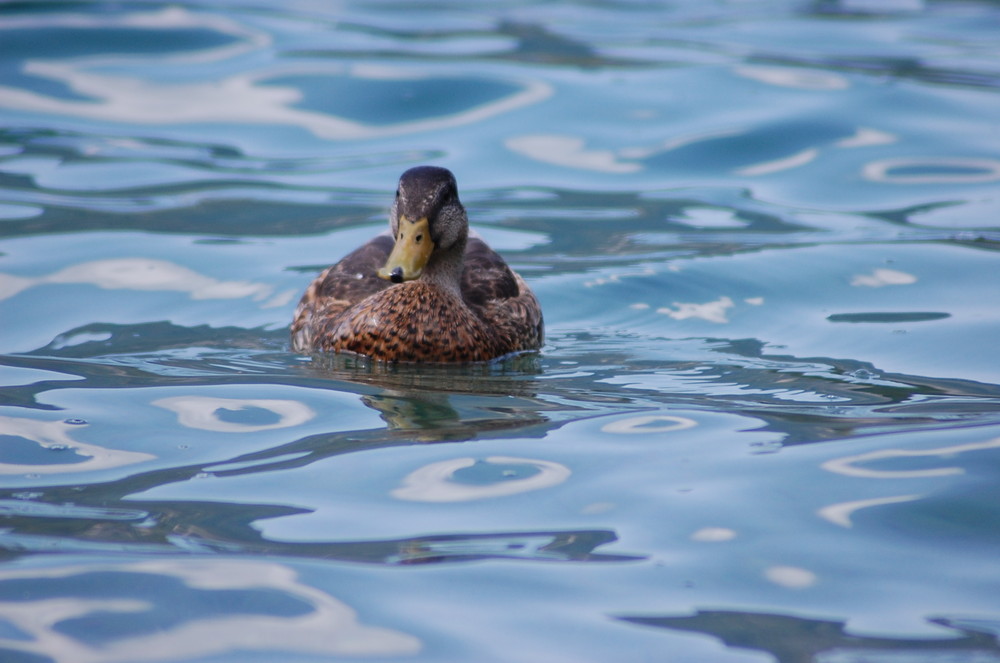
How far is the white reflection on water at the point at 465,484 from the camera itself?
4.84m

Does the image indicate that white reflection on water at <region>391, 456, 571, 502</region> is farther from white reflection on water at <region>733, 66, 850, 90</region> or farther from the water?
white reflection on water at <region>733, 66, 850, 90</region>

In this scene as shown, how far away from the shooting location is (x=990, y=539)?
454 cm

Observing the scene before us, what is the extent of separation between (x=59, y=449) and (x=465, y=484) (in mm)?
1677

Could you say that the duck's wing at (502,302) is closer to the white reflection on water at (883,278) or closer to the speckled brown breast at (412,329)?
the speckled brown breast at (412,329)

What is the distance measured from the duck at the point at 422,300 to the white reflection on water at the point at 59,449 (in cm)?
177

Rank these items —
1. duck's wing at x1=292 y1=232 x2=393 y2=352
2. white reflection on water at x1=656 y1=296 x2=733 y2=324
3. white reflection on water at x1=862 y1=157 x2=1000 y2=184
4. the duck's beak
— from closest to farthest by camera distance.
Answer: the duck's beak
duck's wing at x1=292 y1=232 x2=393 y2=352
white reflection on water at x1=656 y1=296 x2=733 y2=324
white reflection on water at x1=862 y1=157 x2=1000 y2=184

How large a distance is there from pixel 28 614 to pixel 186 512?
0.85 metres

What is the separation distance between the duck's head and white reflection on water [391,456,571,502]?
67.0 inches

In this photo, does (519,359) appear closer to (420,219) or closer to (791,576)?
(420,219)

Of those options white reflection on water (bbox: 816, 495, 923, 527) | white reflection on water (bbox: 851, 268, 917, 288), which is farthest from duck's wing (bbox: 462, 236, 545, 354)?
white reflection on water (bbox: 816, 495, 923, 527)

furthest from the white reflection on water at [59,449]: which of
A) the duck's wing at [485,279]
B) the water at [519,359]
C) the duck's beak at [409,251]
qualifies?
the duck's wing at [485,279]

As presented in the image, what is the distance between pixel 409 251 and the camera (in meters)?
6.80

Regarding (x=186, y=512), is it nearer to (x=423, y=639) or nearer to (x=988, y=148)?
(x=423, y=639)

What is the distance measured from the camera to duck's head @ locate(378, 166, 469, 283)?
675cm
